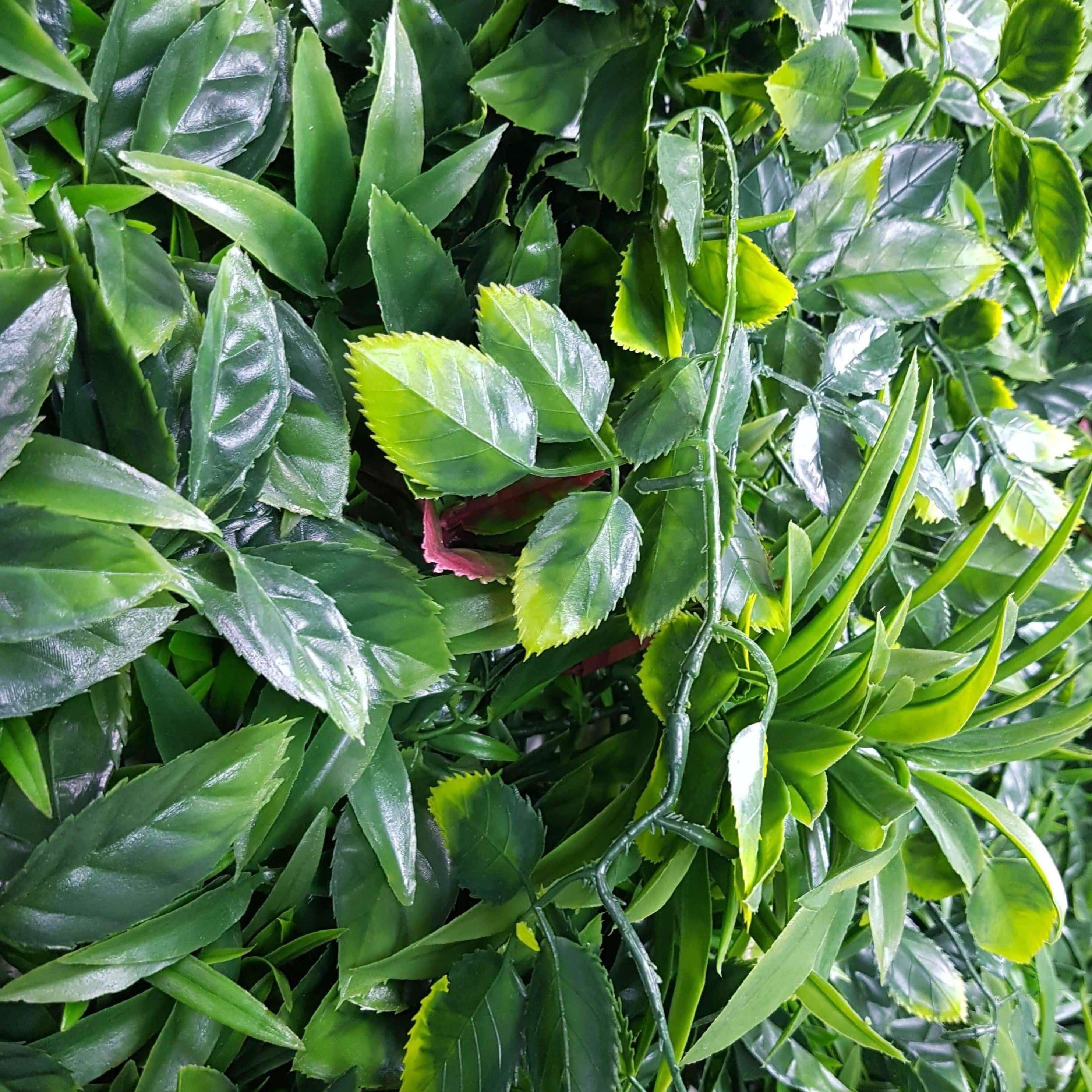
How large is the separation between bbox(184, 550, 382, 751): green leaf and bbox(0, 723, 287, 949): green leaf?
0.11 ft

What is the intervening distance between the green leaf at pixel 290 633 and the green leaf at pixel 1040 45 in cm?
45

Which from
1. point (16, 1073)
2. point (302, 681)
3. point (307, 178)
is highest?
point (307, 178)

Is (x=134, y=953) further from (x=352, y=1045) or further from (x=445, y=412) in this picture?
(x=445, y=412)

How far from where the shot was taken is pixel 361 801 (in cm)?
37

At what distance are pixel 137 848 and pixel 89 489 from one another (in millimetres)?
A: 134

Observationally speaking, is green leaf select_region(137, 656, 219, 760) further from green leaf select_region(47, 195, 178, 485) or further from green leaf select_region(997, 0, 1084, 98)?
green leaf select_region(997, 0, 1084, 98)

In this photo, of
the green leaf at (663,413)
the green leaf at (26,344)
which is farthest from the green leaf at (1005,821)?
the green leaf at (26,344)

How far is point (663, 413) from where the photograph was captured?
364 mm

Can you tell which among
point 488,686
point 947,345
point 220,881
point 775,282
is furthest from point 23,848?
point 947,345

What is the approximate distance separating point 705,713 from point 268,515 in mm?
217

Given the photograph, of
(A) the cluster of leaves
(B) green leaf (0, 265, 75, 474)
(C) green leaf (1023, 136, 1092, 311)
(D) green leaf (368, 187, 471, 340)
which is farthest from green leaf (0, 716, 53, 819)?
(C) green leaf (1023, 136, 1092, 311)

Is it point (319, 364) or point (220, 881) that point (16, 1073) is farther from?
point (319, 364)

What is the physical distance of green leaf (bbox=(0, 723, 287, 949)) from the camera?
304mm

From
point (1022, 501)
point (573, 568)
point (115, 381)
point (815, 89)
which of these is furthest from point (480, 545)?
point (1022, 501)
